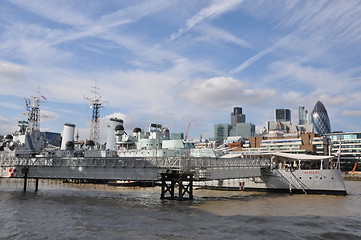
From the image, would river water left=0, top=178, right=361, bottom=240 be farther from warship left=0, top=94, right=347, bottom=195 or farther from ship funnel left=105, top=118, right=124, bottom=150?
ship funnel left=105, top=118, right=124, bottom=150

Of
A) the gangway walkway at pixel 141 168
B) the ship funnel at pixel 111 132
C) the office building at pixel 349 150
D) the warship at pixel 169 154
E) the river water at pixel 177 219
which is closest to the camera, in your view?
the river water at pixel 177 219

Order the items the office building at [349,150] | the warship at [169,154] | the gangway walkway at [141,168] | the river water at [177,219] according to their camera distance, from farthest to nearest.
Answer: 1. the office building at [349,150]
2. the warship at [169,154]
3. the gangway walkway at [141,168]
4. the river water at [177,219]

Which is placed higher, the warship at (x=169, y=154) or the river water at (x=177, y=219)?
the warship at (x=169, y=154)

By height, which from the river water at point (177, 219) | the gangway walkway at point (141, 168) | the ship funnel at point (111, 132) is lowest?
the river water at point (177, 219)

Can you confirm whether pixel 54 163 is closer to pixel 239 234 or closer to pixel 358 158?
pixel 239 234

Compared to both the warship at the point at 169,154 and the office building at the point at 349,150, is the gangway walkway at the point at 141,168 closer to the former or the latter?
the warship at the point at 169,154

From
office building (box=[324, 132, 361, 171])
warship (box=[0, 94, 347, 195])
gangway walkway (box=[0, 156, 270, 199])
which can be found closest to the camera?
gangway walkway (box=[0, 156, 270, 199])

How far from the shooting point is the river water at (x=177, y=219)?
25.5 m

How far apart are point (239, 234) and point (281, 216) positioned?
A: 34.5 ft

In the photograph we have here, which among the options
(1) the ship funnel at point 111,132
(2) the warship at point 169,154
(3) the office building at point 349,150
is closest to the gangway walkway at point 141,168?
(2) the warship at point 169,154

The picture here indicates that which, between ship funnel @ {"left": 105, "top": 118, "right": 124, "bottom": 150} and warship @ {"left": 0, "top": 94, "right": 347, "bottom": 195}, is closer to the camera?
warship @ {"left": 0, "top": 94, "right": 347, "bottom": 195}

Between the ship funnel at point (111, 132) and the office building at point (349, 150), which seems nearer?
the ship funnel at point (111, 132)

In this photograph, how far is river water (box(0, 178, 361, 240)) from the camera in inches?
1005

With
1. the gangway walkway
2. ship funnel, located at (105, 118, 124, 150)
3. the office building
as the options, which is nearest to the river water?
the gangway walkway
